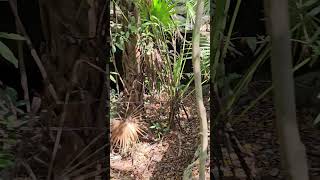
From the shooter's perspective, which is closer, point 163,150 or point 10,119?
point 10,119

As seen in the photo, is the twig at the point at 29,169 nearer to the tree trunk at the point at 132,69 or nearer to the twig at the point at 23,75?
the twig at the point at 23,75

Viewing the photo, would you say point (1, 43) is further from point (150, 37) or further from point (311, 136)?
point (150, 37)

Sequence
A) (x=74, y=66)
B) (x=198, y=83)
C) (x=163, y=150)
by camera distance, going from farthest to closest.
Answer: (x=163, y=150), (x=198, y=83), (x=74, y=66)

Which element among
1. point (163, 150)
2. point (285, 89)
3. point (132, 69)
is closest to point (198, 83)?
point (285, 89)

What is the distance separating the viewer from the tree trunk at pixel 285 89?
0.36 m

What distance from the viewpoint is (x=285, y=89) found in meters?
0.37

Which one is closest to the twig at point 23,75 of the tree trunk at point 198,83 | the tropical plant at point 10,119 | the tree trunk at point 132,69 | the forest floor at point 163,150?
the tropical plant at point 10,119

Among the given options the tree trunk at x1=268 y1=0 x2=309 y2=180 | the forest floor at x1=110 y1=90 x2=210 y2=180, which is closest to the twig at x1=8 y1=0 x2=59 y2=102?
the tree trunk at x1=268 y1=0 x2=309 y2=180

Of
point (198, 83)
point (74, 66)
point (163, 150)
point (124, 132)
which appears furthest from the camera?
point (163, 150)

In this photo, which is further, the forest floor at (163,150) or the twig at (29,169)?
the forest floor at (163,150)

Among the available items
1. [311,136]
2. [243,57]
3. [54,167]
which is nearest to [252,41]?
[243,57]

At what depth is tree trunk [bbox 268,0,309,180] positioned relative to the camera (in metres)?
0.36

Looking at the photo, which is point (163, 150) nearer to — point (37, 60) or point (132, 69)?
point (132, 69)

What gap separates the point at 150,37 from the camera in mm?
2625
